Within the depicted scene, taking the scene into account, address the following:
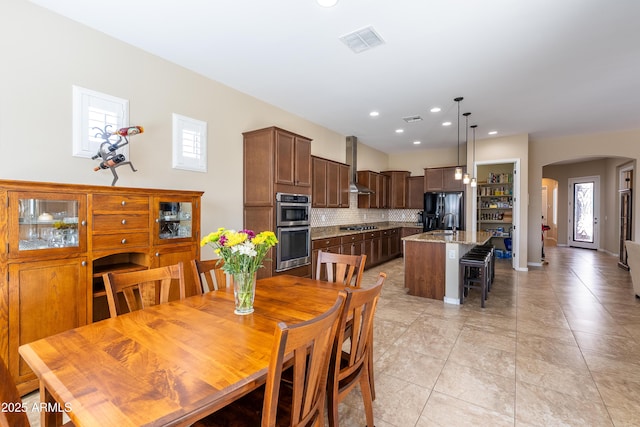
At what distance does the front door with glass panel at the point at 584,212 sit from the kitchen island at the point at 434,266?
7.95 metres

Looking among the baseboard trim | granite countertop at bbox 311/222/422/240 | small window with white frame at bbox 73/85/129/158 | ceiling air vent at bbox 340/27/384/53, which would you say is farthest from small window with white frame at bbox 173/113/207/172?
the baseboard trim

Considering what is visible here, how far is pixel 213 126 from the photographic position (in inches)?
149

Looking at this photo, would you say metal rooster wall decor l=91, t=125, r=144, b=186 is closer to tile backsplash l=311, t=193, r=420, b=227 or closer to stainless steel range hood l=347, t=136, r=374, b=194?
tile backsplash l=311, t=193, r=420, b=227

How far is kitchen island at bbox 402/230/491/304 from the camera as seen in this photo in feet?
13.7

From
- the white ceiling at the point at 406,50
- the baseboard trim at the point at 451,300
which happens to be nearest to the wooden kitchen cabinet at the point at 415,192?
the white ceiling at the point at 406,50

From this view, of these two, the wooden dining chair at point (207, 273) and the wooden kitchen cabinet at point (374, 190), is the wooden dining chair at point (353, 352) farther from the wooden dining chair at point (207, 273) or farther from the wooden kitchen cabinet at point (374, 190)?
the wooden kitchen cabinet at point (374, 190)

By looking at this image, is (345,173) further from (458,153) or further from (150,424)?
(150,424)

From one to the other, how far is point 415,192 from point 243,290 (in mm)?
7228

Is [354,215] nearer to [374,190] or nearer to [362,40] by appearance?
[374,190]

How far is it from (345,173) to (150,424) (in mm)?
5737

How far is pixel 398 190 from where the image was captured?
26.8ft

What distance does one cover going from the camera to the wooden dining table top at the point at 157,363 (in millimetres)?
860

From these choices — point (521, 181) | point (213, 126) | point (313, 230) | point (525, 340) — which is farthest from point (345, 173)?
point (525, 340)

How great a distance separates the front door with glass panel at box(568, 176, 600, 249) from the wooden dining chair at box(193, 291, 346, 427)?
11.7 m
